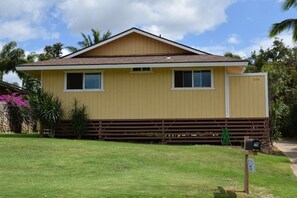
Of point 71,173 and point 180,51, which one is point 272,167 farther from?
point 180,51

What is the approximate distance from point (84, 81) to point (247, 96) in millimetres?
7588

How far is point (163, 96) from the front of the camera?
19422mm

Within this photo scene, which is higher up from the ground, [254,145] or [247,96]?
[247,96]

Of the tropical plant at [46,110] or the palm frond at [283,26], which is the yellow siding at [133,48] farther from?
the palm frond at [283,26]

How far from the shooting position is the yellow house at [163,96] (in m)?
18.9

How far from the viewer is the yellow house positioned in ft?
62.1

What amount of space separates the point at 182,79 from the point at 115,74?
10.4ft

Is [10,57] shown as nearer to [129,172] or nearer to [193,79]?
[193,79]

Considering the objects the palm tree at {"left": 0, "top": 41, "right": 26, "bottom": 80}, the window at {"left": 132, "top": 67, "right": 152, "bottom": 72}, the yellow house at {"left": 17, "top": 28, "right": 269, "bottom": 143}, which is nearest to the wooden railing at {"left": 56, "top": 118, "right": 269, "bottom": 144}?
the yellow house at {"left": 17, "top": 28, "right": 269, "bottom": 143}

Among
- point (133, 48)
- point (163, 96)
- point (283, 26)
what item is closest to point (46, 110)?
point (163, 96)

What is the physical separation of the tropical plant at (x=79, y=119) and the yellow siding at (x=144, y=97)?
13.0 inches

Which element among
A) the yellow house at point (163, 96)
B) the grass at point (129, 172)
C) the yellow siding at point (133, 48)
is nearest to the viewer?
the grass at point (129, 172)

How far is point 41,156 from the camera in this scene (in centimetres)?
1309

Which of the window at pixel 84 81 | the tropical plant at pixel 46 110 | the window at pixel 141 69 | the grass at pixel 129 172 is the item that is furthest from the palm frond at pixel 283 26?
the tropical plant at pixel 46 110
